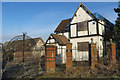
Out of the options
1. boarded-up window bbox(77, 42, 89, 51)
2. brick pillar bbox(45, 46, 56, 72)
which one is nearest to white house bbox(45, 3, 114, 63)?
boarded-up window bbox(77, 42, 89, 51)

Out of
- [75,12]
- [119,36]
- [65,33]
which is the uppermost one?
[75,12]

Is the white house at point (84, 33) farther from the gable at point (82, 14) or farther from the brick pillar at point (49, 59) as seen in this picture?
the brick pillar at point (49, 59)

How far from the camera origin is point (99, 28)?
1492 cm

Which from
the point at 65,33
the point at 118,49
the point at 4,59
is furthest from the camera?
the point at 65,33

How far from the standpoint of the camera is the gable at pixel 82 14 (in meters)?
15.6

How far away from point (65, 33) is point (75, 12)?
13.0ft

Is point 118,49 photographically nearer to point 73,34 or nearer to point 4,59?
point 73,34

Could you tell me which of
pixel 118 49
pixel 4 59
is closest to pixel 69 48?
pixel 4 59

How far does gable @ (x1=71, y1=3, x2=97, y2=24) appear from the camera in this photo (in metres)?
15.6

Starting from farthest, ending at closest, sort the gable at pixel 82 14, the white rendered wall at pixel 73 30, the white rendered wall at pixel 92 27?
the white rendered wall at pixel 73 30, the gable at pixel 82 14, the white rendered wall at pixel 92 27

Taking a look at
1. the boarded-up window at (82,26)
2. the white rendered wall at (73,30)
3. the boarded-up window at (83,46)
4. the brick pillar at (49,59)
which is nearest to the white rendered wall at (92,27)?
the boarded-up window at (82,26)

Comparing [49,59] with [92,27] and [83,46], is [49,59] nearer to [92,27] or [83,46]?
[83,46]

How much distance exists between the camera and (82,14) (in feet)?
53.2

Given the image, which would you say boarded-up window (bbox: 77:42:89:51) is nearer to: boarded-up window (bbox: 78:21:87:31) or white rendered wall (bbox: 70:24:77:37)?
white rendered wall (bbox: 70:24:77:37)
